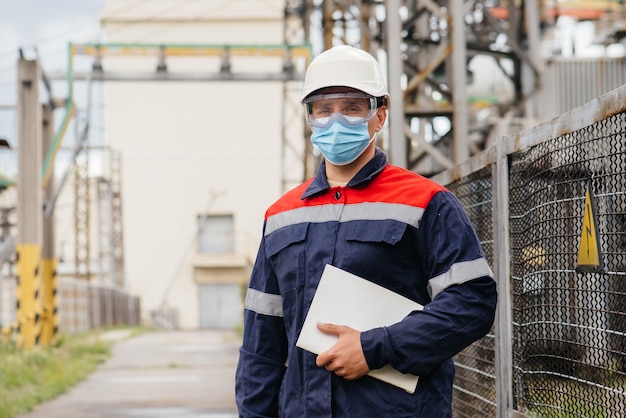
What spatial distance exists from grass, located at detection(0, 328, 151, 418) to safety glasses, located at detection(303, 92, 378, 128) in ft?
26.0

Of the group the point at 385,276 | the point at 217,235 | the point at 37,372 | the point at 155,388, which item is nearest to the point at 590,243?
the point at 385,276

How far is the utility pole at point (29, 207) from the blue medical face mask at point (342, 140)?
15.2 m

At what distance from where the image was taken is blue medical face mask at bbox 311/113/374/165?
342 centimetres

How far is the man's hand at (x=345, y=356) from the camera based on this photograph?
319 cm

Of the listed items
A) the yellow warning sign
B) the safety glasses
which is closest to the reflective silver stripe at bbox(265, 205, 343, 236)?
the safety glasses

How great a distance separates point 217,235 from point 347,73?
161 ft

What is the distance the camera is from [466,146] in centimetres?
1270

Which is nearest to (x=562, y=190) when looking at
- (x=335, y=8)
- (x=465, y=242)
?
(x=465, y=242)

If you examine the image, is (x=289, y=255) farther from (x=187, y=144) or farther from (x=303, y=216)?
(x=187, y=144)

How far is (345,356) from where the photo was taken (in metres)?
3.20

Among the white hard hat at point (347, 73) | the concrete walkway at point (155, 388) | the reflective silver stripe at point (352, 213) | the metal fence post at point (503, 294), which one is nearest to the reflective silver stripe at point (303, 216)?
the reflective silver stripe at point (352, 213)

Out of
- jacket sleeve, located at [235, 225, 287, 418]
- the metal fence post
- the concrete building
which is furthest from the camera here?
the concrete building

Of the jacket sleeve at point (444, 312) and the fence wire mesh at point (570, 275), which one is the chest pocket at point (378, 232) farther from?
the fence wire mesh at point (570, 275)

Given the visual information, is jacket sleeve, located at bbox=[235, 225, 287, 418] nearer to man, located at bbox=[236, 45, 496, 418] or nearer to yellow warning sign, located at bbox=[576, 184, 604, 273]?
man, located at bbox=[236, 45, 496, 418]
